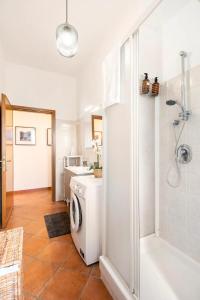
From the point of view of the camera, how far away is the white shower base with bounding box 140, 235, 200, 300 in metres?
1.20

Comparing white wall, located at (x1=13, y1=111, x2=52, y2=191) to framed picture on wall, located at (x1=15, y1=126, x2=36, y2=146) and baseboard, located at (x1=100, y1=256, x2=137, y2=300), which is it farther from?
baseboard, located at (x1=100, y1=256, x2=137, y2=300)

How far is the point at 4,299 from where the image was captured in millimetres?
687

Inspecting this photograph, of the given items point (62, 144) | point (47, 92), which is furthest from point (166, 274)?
point (47, 92)

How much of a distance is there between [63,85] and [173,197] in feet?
11.1

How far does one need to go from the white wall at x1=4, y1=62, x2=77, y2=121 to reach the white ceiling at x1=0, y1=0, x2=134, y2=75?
0.33 m

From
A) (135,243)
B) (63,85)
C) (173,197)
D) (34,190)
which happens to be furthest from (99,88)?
(34,190)

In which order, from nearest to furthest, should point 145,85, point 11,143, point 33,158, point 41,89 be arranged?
point 145,85 < point 11,143 < point 41,89 < point 33,158

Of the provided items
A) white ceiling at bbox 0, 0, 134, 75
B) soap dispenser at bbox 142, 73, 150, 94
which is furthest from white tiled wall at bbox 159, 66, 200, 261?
white ceiling at bbox 0, 0, 134, 75

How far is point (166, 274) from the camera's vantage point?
1344 mm

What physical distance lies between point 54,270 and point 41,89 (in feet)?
11.0

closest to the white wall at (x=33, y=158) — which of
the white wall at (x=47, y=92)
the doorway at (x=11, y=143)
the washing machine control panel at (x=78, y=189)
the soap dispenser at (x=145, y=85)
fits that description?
the doorway at (x=11, y=143)

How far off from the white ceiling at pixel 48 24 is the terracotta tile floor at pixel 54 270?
2860mm

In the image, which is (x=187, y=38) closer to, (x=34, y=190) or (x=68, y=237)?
(x=68, y=237)

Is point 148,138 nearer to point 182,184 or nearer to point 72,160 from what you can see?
point 182,184
